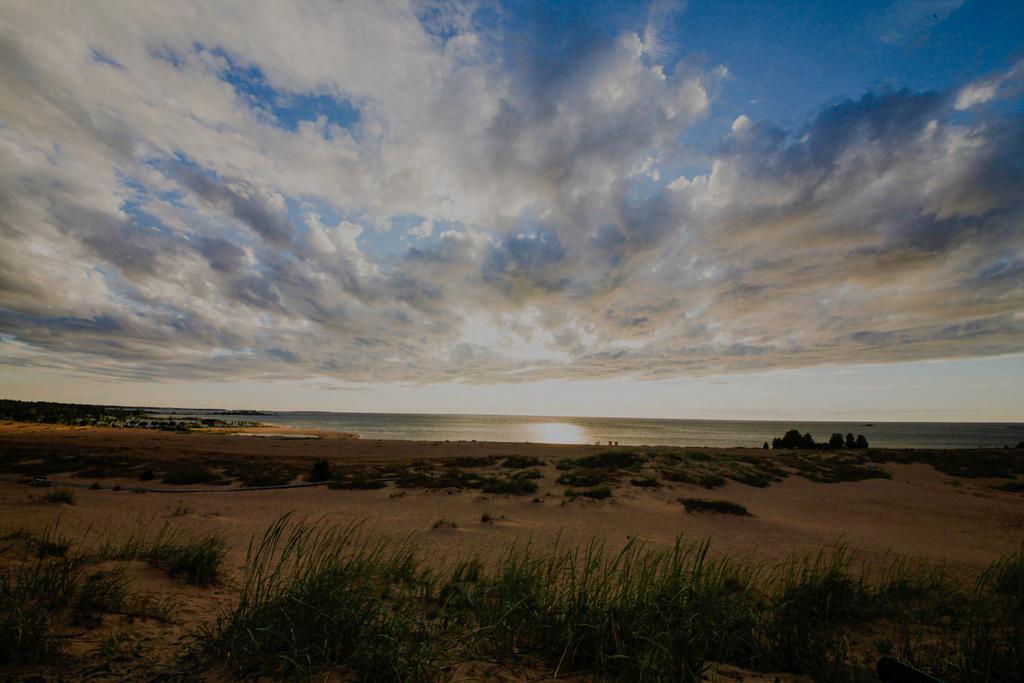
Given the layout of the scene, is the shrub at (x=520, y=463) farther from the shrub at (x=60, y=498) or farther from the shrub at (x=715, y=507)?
the shrub at (x=60, y=498)

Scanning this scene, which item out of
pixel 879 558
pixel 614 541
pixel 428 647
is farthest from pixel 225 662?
pixel 879 558

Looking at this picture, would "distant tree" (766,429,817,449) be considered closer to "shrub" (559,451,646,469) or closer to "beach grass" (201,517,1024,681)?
"shrub" (559,451,646,469)

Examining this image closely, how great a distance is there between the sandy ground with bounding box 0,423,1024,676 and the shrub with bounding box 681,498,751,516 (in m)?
0.44

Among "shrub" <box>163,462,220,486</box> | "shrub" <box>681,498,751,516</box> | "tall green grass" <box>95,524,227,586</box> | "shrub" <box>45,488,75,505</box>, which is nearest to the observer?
"tall green grass" <box>95,524,227,586</box>

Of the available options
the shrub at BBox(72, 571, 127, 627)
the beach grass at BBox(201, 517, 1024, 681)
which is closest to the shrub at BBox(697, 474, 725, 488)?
the beach grass at BBox(201, 517, 1024, 681)

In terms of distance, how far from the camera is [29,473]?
1950 centimetres

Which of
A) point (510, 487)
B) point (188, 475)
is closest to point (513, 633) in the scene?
point (510, 487)

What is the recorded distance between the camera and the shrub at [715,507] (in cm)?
1535

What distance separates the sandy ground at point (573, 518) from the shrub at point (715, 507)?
0.44 m

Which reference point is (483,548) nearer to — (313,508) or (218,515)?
(313,508)

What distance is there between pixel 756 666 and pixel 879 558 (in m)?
10.1

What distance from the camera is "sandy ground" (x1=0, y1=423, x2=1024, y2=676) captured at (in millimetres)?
10836

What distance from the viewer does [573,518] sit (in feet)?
48.7

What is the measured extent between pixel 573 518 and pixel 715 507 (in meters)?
5.71
